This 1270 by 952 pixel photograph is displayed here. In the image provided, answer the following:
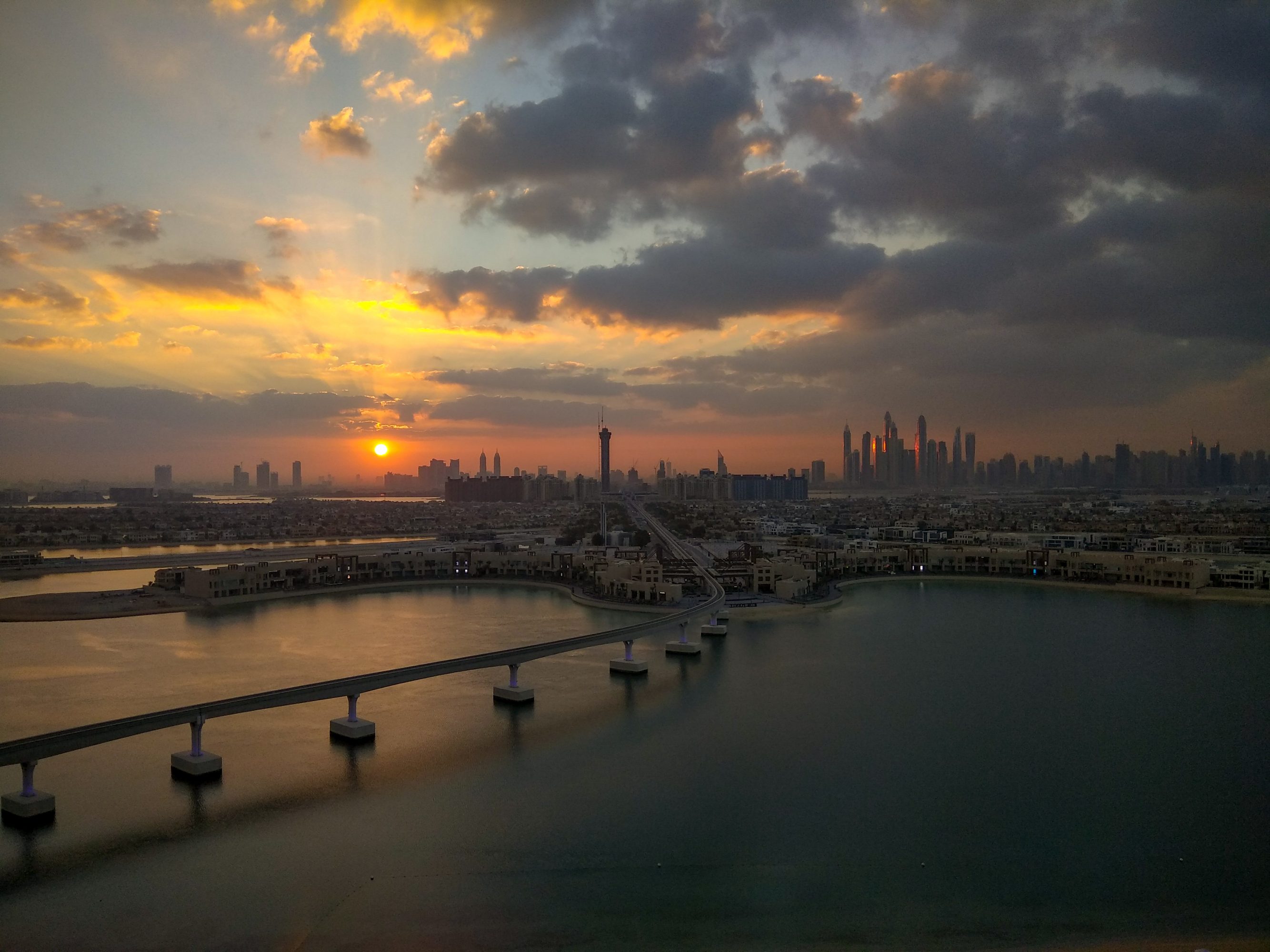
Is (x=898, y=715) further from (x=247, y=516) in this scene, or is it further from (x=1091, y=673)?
(x=247, y=516)

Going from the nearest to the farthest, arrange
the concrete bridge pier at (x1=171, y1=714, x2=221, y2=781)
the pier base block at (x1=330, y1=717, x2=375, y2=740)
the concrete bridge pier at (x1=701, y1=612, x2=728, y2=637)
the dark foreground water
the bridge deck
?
the dark foreground water
the bridge deck
the concrete bridge pier at (x1=171, y1=714, x2=221, y2=781)
the pier base block at (x1=330, y1=717, x2=375, y2=740)
the concrete bridge pier at (x1=701, y1=612, x2=728, y2=637)

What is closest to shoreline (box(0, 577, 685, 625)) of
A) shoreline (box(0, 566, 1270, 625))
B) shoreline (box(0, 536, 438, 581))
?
shoreline (box(0, 566, 1270, 625))

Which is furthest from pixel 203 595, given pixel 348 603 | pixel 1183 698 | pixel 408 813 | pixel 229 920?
pixel 1183 698

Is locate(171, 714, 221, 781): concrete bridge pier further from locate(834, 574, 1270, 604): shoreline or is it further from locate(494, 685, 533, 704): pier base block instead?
locate(834, 574, 1270, 604): shoreline

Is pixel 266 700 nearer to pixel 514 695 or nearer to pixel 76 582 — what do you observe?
pixel 514 695

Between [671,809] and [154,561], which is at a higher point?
[154,561]

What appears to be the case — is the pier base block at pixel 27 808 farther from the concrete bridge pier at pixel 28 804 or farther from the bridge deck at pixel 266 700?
the bridge deck at pixel 266 700

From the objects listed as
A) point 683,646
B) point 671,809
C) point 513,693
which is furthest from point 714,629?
point 671,809
